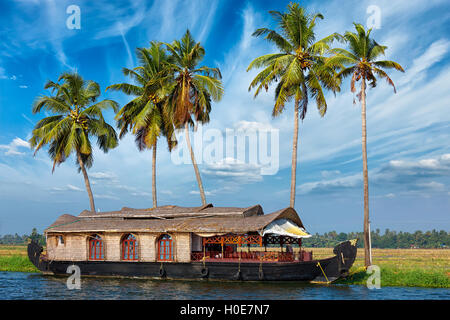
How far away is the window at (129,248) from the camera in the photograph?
2167 centimetres

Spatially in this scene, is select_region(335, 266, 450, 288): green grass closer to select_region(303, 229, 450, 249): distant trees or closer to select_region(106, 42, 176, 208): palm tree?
select_region(106, 42, 176, 208): palm tree

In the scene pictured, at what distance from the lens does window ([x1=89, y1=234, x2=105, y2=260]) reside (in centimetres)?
2244

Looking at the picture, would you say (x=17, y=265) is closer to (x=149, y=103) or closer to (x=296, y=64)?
(x=149, y=103)

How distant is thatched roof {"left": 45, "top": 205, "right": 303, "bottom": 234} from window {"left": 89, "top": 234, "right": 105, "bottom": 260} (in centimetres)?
66

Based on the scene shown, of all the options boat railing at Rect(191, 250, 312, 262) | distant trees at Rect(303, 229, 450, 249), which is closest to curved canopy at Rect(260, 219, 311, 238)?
boat railing at Rect(191, 250, 312, 262)

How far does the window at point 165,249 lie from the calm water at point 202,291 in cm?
125

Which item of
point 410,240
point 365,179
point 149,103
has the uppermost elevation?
point 149,103

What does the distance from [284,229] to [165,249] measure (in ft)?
19.0

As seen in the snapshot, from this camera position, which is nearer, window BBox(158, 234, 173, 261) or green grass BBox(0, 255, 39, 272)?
window BBox(158, 234, 173, 261)

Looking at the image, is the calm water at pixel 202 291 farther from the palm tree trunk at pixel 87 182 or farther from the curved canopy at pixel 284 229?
the palm tree trunk at pixel 87 182

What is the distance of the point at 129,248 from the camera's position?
21.7 meters

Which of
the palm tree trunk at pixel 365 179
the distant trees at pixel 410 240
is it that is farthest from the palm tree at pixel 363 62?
the distant trees at pixel 410 240

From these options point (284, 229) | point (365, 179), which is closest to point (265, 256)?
point (284, 229)
